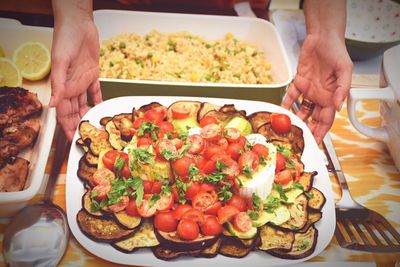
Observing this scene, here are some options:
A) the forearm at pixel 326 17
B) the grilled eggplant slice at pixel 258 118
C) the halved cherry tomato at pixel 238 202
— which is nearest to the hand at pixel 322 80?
the forearm at pixel 326 17

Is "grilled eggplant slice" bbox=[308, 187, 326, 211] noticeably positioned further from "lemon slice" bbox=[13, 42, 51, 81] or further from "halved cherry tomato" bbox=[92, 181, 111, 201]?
"lemon slice" bbox=[13, 42, 51, 81]

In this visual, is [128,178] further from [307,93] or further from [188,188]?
[307,93]

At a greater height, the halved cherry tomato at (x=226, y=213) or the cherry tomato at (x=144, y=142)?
the cherry tomato at (x=144, y=142)

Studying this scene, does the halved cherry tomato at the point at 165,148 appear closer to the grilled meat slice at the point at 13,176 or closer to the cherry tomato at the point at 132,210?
the cherry tomato at the point at 132,210

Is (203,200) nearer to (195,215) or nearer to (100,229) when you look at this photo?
(195,215)

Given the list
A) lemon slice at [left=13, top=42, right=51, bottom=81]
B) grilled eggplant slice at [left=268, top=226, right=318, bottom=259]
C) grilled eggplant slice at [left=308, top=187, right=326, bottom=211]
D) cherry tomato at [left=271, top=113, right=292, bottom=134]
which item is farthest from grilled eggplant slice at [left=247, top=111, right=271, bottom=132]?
lemon slice at [left=13, top=42, right=51, bottom=81]

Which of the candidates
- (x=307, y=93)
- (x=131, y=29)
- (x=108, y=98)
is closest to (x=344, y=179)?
(x=307, y=93)
